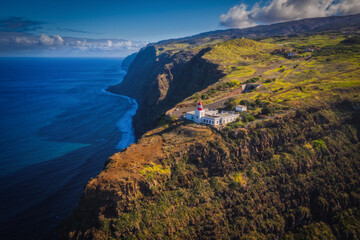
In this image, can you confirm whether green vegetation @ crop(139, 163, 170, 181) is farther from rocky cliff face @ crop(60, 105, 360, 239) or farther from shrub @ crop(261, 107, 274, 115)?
shrub @ crop(261, 107, 274, 115)

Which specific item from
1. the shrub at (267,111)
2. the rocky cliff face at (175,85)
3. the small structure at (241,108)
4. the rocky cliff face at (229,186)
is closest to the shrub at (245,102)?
the small structure at (241,108)

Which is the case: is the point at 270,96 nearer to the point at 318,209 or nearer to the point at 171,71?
the point at 318,209

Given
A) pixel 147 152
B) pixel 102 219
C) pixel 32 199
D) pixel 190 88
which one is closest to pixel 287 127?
pixel 147 152

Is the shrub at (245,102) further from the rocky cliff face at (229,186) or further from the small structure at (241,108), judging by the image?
the rocky cliff face at (229,186)

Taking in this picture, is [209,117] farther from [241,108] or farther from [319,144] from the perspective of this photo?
[319,144]

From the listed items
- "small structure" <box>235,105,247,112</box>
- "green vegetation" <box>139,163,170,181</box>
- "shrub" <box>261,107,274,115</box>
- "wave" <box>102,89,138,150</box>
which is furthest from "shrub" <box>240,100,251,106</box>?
"wave" <box>102,89,138,150</box>

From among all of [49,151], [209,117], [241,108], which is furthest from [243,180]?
[49,151]
